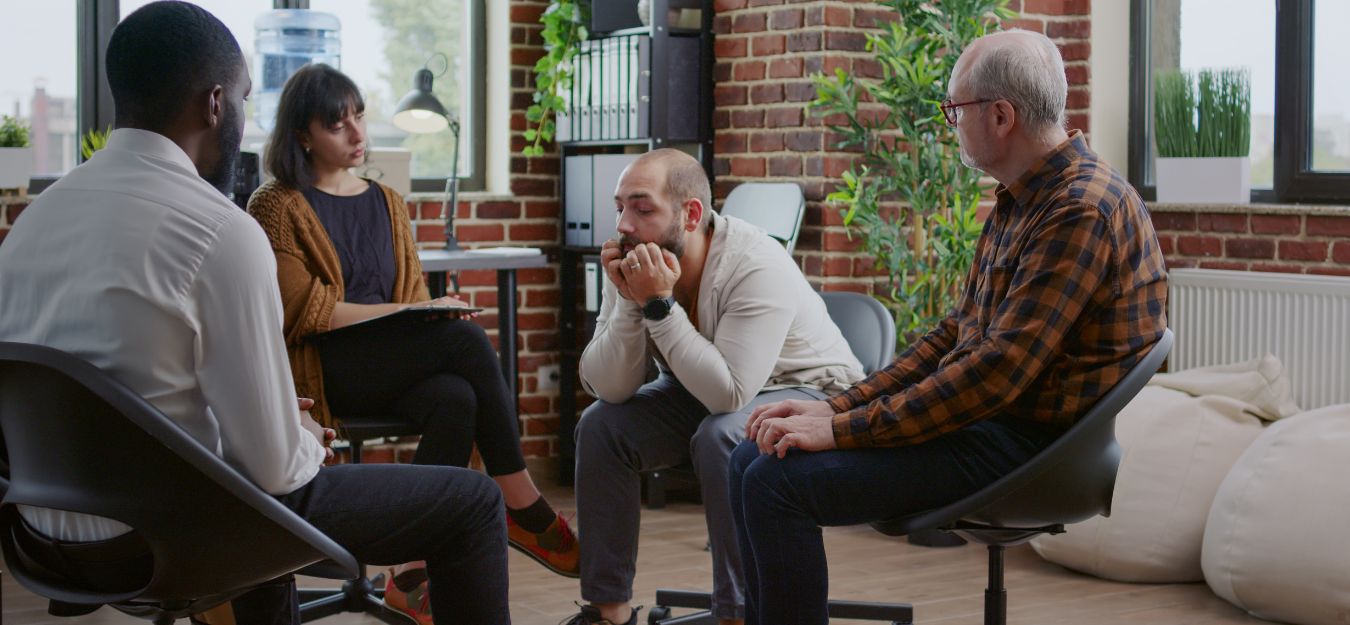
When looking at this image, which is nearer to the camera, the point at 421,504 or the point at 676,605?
the point at 421,504

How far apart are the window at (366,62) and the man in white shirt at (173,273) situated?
275 cm

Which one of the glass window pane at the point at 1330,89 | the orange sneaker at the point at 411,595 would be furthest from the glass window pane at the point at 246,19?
the glass window pane at the point at 1330,89

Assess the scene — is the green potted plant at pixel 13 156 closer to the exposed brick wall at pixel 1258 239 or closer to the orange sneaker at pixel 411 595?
the orange sneaker at pixel 411 595

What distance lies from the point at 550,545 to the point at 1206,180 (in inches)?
91.8

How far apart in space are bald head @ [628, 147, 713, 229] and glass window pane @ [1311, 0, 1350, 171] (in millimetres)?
2272

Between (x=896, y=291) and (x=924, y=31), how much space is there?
0.72 m

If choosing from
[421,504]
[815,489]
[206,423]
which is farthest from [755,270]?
[206,423]

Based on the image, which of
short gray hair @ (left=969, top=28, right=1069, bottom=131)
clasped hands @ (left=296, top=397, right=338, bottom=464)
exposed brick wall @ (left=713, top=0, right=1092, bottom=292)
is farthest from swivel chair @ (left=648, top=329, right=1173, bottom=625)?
exposed brick wall @ (left=713, top=0, right=1092, bottom=292)

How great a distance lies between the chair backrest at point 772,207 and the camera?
14.1ft

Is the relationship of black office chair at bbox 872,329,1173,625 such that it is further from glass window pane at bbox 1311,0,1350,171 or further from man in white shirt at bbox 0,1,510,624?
glass window pane at bbox 1311,0,1350,171

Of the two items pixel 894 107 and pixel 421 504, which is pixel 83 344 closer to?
pixel 421 504

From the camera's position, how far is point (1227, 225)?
4441 mm

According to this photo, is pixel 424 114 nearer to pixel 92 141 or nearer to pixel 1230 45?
pixel 92 141

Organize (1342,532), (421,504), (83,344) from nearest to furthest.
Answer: (83,344)
(421,504)
(1342,532)
